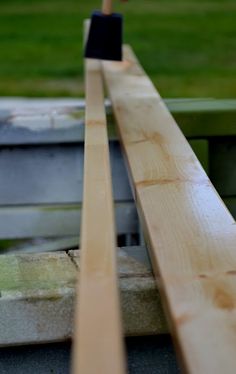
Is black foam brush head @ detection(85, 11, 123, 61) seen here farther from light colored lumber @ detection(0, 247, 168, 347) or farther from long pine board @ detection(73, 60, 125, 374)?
light colored lumber @ detection(0, 247, 168, 347)

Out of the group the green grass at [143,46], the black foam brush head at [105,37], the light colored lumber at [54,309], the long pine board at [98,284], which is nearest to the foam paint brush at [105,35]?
the black foam brush head at [105,37]

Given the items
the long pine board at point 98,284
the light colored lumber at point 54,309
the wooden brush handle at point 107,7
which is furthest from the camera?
the wooden brush handle at point 107,7

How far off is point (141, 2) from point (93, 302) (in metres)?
10.9

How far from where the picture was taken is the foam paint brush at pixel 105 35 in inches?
90.7

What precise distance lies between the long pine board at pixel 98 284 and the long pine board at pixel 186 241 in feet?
0.31

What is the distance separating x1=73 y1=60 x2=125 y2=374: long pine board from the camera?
0.80 meters

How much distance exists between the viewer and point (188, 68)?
6.34m

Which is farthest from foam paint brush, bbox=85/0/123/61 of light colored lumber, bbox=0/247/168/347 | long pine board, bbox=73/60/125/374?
light colored lumber, bbox=0/247/168/347

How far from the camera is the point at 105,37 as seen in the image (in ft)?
7.73

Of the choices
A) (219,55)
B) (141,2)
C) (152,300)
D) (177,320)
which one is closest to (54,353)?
(152,300)

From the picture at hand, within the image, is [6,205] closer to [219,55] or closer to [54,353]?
[54,353]

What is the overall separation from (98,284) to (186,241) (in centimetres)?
29

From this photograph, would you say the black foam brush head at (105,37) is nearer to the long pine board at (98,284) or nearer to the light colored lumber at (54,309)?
the long pine board at (98,284)

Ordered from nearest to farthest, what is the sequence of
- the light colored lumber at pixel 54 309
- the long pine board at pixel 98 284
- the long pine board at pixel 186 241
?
1. the long pine board at pixel 98 284
2. the long pine board at pixel 186 241
3. the light colored lumber at pixel 54 309
